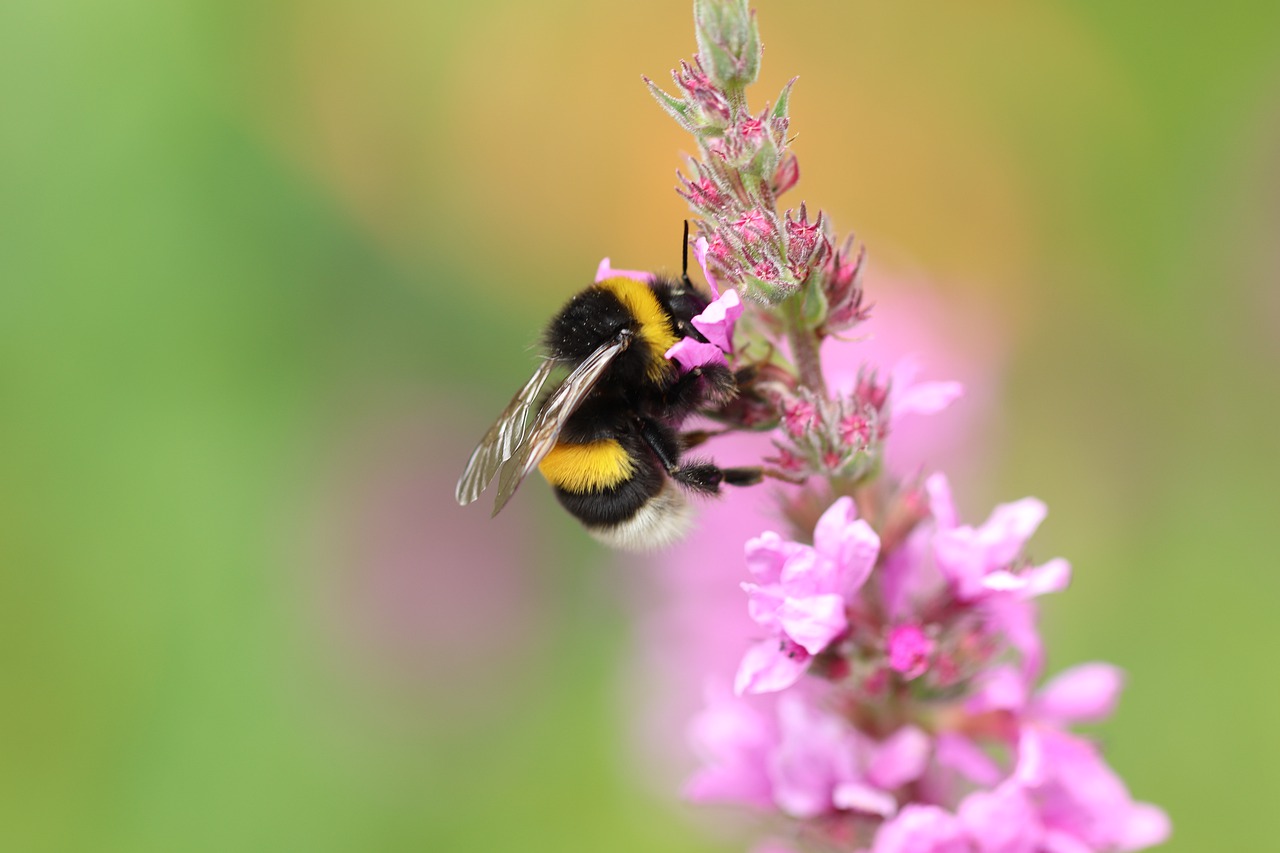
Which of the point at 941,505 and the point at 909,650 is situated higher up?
the point at 941,505

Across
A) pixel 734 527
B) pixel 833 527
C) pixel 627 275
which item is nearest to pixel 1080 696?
pixel 833 527

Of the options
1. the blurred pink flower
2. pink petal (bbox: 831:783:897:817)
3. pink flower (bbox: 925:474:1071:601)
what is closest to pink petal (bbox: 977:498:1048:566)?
pink flower (bbox: 925:474:1071:601)

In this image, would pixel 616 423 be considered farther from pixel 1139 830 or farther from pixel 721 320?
pixel 1139 830

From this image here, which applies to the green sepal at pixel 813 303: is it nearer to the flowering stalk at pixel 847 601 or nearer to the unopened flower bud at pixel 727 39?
the flowering stalk at pixel 847 601

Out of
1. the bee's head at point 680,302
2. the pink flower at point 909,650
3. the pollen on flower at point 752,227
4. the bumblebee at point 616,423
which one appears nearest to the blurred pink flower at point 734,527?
the bumblebee at point 616,423

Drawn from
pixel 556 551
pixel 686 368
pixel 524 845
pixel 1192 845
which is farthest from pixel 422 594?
pixel 686 368

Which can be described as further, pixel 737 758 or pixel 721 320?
pixel 737 758

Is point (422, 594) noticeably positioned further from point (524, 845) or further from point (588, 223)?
point (588, 223)

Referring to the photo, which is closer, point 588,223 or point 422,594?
point 422,594
